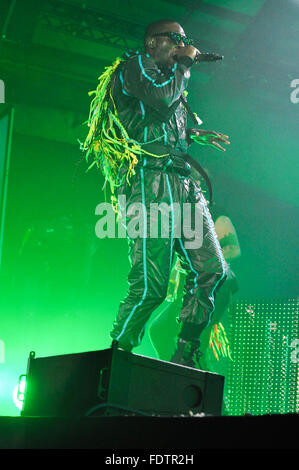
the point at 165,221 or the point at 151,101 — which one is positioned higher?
the point at 151,101

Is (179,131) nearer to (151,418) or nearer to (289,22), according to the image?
(151,418)

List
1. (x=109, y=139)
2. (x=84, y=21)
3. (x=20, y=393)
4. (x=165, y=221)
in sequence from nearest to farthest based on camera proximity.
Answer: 1. (x=20, y=393)
2. (x=165, y=221)
3. (x=109, y=139)
4. (x=84, y=21)

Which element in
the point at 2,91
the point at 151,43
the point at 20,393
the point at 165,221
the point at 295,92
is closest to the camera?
the point at 20,393

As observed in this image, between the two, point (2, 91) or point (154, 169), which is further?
point (2, 91)

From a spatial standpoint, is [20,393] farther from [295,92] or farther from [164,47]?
[295,92]

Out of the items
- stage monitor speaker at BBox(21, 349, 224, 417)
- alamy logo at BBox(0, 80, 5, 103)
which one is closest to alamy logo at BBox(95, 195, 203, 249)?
stage monitor speaker at BBox(21, 349, 224, 417)

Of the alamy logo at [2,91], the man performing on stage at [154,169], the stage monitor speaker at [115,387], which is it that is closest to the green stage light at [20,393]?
the stage monitor speaker at [115,387]

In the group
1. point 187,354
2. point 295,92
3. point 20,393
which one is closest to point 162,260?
point 187,354

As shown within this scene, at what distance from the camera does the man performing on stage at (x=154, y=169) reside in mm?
2873

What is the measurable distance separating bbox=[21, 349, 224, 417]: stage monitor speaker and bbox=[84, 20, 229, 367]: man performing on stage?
0.81 m

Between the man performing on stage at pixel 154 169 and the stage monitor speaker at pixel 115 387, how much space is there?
0.81 meters

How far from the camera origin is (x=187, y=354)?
285 centimetres

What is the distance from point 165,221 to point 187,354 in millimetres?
688

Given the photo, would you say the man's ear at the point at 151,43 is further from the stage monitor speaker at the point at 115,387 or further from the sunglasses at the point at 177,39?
the stage monitor speaker at the point at 115,387
